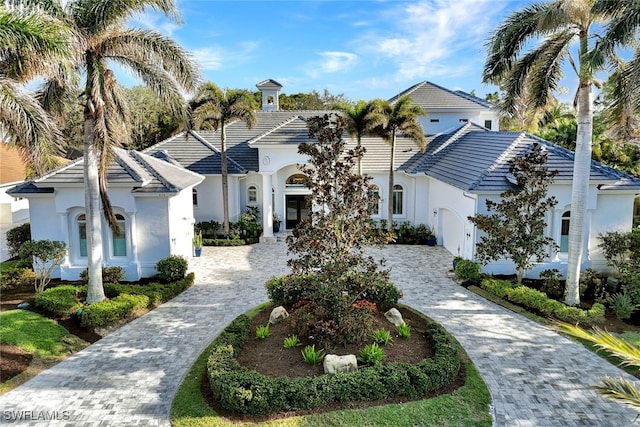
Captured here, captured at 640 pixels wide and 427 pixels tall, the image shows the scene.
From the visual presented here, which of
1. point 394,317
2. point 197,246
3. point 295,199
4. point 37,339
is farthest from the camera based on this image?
point 295,199

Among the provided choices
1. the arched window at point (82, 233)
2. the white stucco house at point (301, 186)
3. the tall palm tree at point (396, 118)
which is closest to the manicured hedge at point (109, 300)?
the white stucco house at point (301, 186)

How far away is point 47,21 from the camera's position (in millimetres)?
11516

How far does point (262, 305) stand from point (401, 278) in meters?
6.36

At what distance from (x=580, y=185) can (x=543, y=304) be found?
13.1ft

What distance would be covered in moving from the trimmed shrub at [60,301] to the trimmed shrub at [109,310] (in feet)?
3.57

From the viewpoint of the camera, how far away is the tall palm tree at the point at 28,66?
1059 cm

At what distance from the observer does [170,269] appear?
1755cm

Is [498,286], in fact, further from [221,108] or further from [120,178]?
[221,108]

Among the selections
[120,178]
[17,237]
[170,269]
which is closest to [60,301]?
[170,269]

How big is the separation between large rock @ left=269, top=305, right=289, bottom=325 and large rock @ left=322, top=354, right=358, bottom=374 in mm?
3166

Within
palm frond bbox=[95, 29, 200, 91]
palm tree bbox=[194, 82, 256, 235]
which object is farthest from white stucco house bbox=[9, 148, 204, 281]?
palm tree bbox=[194, 82, 256, 235]

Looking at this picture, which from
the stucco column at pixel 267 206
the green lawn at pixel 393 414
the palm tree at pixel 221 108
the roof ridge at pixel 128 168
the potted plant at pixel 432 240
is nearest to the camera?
the green lawn at pixel 393 414

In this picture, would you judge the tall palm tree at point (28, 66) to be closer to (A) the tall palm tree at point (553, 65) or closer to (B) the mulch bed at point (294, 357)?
(B) the mulch bed at point (294, 357)

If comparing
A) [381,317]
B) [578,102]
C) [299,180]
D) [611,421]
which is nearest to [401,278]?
[381,317]
